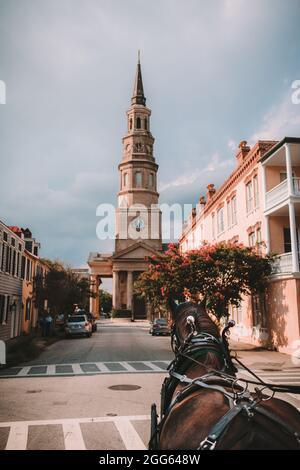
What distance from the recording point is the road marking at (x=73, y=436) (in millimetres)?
6078

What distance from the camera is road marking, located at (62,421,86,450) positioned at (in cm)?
608

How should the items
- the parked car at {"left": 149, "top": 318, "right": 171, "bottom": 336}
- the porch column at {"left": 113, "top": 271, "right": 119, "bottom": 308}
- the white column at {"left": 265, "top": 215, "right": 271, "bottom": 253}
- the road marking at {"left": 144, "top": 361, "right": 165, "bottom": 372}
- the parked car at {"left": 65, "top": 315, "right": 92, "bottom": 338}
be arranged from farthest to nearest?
the porch column at {"left": 113, "top": 271, "right": 119, "bottom": 308}
the parked car at {"left": 149, "top": 318, "right": 171, "bottom": 336}
the parked car at {"left": 65, "top": 315, "right": 92, "bottom": 338}
the white column at {"left": 265, "top": 215, "right": 271, "bottom": 253}
the road marking at {"left": 144, "top": 361, "right": 165, "bottom": 372}

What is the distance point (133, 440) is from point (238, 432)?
4.37 m

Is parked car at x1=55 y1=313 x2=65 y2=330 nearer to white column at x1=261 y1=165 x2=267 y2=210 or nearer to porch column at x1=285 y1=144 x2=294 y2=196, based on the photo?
white column at x1=261 y1=165 x2=267 y2=210

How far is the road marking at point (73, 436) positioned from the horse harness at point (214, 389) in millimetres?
2544

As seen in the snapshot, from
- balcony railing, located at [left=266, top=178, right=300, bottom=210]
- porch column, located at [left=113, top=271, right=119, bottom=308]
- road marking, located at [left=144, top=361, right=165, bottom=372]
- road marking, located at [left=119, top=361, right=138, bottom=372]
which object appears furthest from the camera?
porch column, located at [left=113, top=271, right=119, bottom=308]

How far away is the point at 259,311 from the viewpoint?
944 inches

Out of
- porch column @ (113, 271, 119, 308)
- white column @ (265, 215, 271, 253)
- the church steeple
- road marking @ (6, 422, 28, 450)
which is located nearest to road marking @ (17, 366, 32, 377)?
road marking @ (6, 422, 28, 450)

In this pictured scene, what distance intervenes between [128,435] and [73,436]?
94cm

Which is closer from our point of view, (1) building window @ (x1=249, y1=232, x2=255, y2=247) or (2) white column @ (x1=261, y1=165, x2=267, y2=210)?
(2) white column @ (x1=261, y1=165, x2=267, y2=210)

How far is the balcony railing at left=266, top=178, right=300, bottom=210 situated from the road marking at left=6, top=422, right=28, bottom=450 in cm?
1714

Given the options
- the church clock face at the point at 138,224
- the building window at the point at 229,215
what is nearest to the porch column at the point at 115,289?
the church clock face at the point at 138,224

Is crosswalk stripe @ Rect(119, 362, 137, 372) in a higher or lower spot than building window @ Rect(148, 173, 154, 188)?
lower

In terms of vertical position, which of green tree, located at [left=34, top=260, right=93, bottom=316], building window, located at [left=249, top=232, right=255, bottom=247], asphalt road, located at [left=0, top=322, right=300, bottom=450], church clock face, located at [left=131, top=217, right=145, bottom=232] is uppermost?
church clock face, located at [left=131, top=217, right=145, bottom=232]
